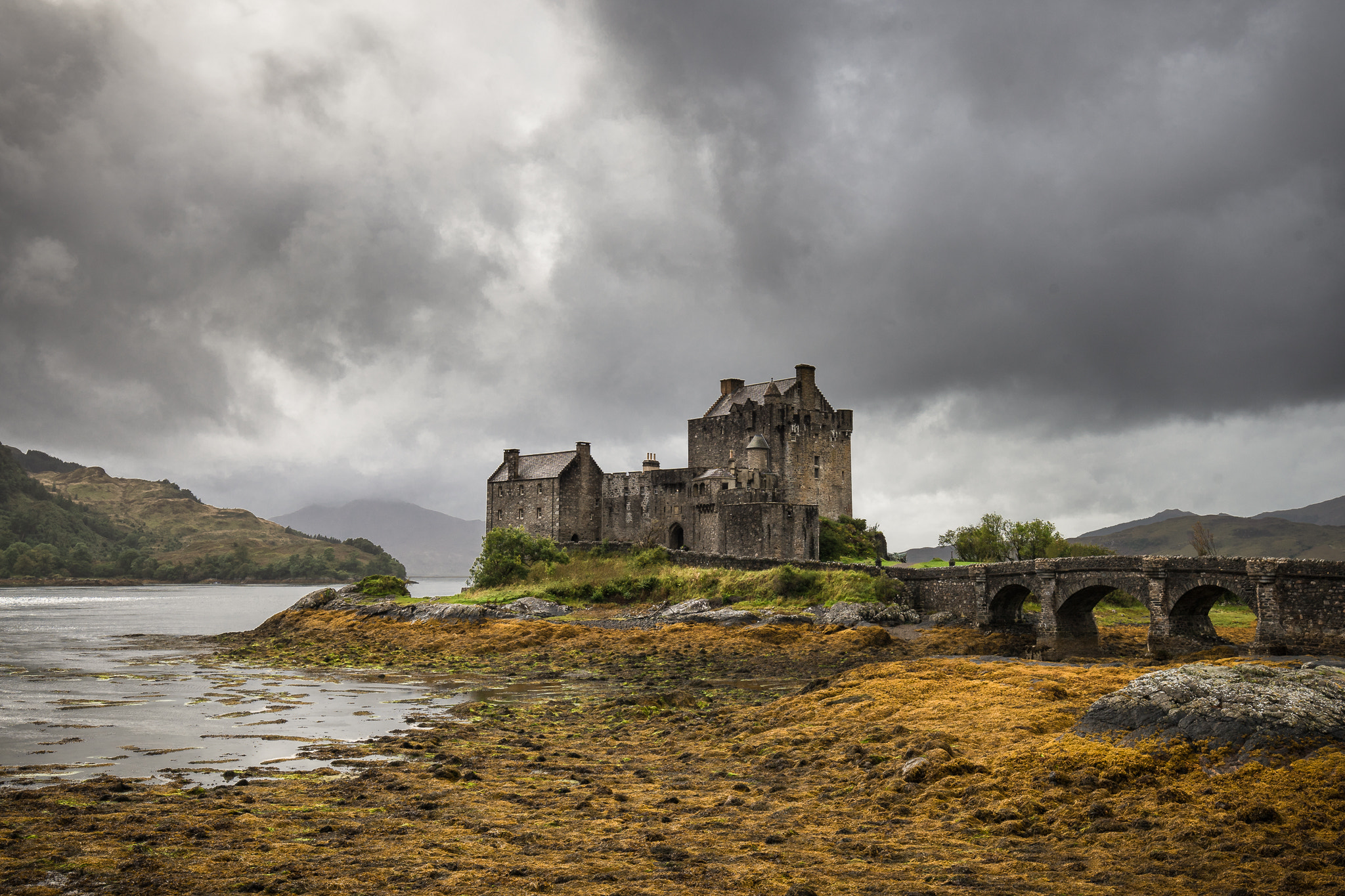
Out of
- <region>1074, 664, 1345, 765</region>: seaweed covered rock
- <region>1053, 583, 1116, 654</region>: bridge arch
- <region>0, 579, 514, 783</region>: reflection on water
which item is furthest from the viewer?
<region>1053, 583, 1116, 654</region>: bridge arch

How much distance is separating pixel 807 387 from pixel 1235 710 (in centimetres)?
5184

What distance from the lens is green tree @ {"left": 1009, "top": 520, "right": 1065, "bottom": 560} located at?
60.8 m

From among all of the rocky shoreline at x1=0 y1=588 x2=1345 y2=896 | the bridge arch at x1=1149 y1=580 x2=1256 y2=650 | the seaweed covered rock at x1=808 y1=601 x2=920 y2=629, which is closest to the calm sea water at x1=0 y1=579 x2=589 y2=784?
the rocky shoreline at x1=0 y1=588 x2=1345 y2=896

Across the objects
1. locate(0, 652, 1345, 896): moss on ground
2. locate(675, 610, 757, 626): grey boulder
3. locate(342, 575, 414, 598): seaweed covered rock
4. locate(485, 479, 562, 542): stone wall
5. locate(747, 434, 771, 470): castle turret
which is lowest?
locate(0, 652, 1345, 896): moss on ground

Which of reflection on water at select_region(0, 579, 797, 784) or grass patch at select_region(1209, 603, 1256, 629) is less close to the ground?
grass patch at select_region(1209, 603, 1256, 629)

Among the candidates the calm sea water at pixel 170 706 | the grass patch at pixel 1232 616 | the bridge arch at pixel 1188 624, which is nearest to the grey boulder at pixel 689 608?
the calm sea water at pixel 170 706

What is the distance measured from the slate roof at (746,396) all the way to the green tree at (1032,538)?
1971 centimetres

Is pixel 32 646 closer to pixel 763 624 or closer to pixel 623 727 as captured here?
pixel 763 624

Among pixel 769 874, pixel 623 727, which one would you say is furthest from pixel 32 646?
pixel 769 874

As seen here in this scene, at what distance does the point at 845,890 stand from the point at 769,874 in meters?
0.90

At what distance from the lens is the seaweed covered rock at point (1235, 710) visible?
37.1 ft

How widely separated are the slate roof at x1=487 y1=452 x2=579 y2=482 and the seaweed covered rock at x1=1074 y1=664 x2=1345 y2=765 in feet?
175

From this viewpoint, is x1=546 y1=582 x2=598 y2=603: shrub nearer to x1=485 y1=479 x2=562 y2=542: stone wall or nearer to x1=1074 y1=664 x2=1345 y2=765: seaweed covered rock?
x1=485 y1=479 x2=562 y2=542: stone wall

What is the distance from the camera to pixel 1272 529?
632ft
